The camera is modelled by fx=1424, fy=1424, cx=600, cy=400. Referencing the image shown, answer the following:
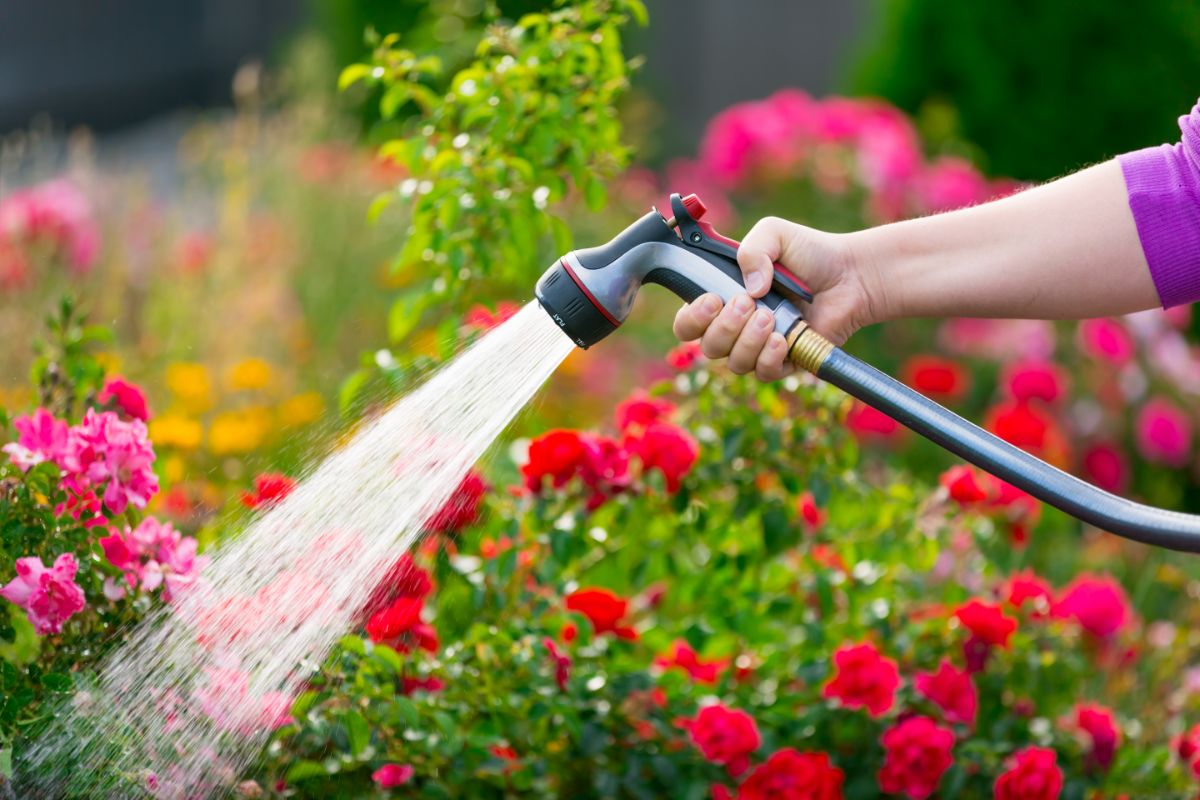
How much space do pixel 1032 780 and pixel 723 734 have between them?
42 centimetres

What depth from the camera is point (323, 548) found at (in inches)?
62.7

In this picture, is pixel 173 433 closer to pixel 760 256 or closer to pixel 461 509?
pixel 461 509

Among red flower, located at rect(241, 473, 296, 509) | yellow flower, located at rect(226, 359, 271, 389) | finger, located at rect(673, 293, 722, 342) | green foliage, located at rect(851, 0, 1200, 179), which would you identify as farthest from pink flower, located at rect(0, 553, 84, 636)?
green foliage, located at rect(851, 0, 1200, 179)

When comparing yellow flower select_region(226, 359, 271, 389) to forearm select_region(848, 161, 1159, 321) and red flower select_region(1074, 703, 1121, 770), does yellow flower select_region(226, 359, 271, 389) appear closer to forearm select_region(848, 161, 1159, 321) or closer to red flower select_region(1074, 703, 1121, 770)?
forearm select_region(848, 161, 1159, 321)

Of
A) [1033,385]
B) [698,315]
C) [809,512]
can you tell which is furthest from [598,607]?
[1033,385]

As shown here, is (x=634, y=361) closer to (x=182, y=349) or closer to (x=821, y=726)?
(x=182, y=349)

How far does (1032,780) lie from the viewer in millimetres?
1863

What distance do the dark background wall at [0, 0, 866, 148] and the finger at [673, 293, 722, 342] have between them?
328 inches

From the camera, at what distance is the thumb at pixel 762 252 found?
5.03 ft

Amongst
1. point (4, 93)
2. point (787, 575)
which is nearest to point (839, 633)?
point (787, 575)

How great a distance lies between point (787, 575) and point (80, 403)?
106cm

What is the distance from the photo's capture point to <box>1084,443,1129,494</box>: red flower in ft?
12.2

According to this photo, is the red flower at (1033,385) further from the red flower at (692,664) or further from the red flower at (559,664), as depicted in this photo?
the red flower at (559,664)

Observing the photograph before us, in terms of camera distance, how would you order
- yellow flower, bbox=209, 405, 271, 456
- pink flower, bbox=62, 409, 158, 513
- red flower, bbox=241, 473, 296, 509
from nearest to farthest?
1. pink flower, bbox=62, 409, 158, 513
2. red flower, bbox=241, 473, 296, 509
3. yellow flower, bbox=209, 405, 271, 456
